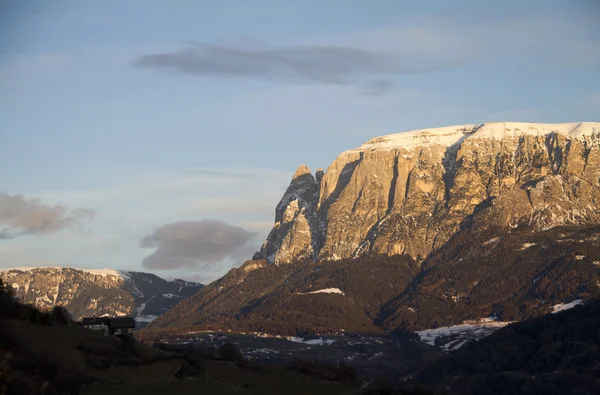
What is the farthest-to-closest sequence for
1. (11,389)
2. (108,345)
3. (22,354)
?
(108,345) → (22,354) → (11,389)

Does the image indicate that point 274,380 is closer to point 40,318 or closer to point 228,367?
point 228,367

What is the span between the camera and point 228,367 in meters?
191

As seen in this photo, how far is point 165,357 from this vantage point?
623 ft

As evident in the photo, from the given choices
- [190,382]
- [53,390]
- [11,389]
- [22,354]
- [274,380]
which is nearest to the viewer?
[11,389]

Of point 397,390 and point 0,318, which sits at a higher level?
point 0,318

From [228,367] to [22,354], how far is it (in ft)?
142

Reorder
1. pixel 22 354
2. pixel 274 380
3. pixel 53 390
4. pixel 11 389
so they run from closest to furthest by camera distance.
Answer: pixel 11 389 < pixel 53 390 < pixel 22 354 < pixel 274 380

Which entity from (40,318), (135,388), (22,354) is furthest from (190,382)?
(40,318)

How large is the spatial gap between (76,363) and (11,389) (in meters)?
40.9

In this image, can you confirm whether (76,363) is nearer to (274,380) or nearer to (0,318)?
(0,318)

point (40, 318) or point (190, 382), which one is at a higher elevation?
point (40, 318)

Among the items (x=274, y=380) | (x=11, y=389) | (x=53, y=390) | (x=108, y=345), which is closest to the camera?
(x=11, y=389)

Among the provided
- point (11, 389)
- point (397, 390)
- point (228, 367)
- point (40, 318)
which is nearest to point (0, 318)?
point (40, 318)

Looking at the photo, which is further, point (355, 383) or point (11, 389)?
point (355, 383)
